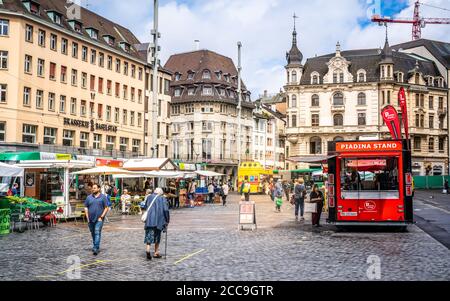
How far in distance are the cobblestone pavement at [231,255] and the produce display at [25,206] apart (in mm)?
1168

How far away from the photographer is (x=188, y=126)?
82.9m

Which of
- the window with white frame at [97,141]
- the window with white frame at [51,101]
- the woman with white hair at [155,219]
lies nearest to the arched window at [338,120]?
the window with white frame at [97,141]

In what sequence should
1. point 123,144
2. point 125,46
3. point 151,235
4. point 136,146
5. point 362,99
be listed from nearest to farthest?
point 151,235 → point 123,144 → point 125,46 → point 136,146 → point 362,99

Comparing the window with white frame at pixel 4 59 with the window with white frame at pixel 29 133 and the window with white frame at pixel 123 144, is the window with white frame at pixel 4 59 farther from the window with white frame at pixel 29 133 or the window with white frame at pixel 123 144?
the window with white frame at pixel 123 144

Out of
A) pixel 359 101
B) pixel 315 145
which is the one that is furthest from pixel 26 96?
pixel 359 101

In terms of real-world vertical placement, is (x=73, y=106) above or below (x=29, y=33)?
below

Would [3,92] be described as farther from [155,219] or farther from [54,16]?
[155,219]

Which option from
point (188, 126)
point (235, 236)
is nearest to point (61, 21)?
point (188, 126)

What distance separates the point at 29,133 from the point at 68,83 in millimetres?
7248

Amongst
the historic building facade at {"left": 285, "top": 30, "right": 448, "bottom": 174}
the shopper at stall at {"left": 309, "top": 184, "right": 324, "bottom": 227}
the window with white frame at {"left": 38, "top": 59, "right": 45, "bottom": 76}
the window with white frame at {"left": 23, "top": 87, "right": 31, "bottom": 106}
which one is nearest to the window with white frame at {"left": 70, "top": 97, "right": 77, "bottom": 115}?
the window with white frame at {"left": 38, "top": 59, "right": 45, "bottom": 76}

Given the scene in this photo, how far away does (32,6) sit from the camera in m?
47.8

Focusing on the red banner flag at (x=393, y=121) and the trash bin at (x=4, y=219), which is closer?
the trash bin at (x=4, y=219)

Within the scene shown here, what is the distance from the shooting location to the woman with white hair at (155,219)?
13320 mm

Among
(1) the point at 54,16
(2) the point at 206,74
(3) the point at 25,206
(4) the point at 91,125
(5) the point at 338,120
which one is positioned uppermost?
(2) the point at 206,74
